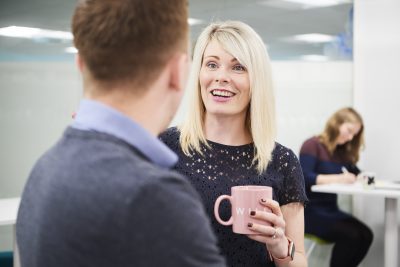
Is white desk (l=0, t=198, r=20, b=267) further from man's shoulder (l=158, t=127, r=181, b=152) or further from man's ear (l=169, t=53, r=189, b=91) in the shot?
man's ear (l=169, t=53, r=189, b=91)

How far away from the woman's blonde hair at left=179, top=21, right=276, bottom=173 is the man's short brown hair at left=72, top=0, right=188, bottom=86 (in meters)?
0.78

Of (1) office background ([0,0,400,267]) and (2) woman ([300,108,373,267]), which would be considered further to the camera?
(1) office background ([0,0,400,267])

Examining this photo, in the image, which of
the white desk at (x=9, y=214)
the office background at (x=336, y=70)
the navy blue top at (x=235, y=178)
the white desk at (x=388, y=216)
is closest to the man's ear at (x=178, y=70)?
the navy blue top at (x=235, y=178)

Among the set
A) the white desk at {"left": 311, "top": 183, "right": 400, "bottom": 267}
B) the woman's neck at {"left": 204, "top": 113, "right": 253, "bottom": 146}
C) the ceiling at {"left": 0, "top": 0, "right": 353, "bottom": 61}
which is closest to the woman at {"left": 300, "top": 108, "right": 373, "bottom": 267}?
the white desk at {"left": 311, "top": 183, "right": 400, "bottom": 267}

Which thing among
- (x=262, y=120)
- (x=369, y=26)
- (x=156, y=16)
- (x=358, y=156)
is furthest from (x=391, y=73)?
(x=156, y=16)

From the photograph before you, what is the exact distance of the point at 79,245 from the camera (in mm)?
598

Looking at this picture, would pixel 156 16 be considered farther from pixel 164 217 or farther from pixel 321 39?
pixel 321 39

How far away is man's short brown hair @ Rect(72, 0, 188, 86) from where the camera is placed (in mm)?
646

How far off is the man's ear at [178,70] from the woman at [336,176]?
10.7 ft

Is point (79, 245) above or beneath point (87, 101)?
beneath

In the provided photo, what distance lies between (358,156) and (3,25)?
2.82 meters

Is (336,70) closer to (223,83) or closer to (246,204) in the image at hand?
(223,83)

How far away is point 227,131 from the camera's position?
150 centimetres

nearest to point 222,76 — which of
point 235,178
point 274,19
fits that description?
point 235,178
